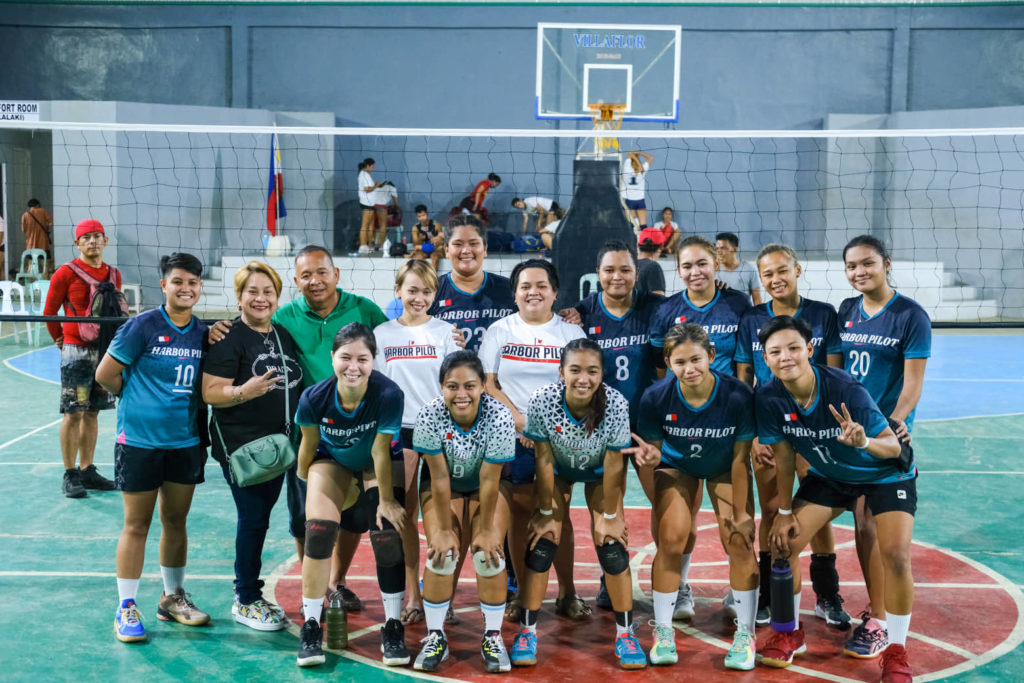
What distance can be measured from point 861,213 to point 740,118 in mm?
3070

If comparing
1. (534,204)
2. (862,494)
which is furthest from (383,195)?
(862,494)

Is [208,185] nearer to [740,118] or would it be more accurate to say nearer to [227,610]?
[740,118]

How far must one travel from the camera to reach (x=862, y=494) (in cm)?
485

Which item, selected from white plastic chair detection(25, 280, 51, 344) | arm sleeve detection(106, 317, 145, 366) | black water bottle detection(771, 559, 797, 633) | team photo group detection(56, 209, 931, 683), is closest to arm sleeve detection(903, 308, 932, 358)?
team photo group detection(56, 209, 931, 683)

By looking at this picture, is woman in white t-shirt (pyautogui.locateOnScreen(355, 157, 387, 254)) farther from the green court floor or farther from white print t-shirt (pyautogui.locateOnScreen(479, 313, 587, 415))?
white print t-shirt (pyautogui.locateOnScreen(479, 313, 587, 415))

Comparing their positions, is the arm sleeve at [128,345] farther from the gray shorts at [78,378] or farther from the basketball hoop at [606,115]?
the basketball hoop at [606,115]

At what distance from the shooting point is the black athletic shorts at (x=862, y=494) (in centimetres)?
472

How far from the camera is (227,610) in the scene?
5.55 metres

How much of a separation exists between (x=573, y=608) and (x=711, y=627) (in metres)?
0.73

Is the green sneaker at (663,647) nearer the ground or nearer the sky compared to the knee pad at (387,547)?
nearer the ground

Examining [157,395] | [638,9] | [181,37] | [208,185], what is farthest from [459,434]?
[181,37]

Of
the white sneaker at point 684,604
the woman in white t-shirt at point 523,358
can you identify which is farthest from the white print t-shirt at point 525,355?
the white sneaker at point 684,604

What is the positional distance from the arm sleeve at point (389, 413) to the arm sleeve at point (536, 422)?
0.63 meters

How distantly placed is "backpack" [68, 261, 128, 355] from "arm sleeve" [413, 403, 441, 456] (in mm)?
3226
